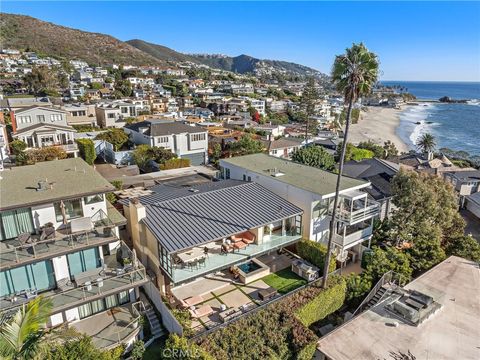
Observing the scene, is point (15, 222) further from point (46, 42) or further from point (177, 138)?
point (46, 42)

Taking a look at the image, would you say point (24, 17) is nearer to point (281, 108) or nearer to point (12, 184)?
point (281, 108)

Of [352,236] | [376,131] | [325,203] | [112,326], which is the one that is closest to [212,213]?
[112,326]

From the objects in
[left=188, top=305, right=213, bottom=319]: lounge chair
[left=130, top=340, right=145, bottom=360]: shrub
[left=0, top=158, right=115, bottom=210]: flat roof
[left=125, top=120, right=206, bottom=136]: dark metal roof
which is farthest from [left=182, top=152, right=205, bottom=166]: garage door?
[left=130, top=340, right=145, bottom=360]: shrub

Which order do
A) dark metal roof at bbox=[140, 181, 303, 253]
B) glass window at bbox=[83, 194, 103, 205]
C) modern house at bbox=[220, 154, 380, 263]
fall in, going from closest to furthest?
glass window at bbox=[83, 194, 103, 205] < dark metal roof at bbox=[140, 181, 303, 253] < modern house at bbox=[220, 154, 380, 263]

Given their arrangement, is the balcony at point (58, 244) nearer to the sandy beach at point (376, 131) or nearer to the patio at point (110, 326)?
the patio at point (110, 326)

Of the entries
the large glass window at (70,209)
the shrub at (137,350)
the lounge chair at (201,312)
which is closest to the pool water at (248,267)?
the lounge chair at (201,312)

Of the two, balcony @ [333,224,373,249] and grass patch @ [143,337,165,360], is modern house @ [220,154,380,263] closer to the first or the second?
Answer: balcony @ [333,224,373,249]
